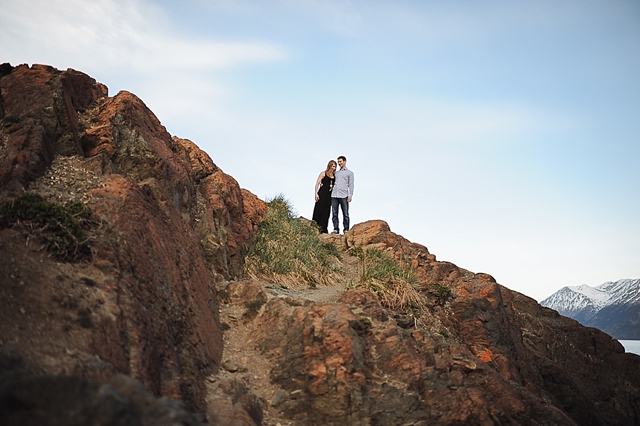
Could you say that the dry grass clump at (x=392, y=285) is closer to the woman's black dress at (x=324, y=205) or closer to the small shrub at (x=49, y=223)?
the woman's black dress at (x=324, y=205)

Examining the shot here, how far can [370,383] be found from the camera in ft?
24.7

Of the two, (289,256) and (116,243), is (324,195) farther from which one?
(116,243)

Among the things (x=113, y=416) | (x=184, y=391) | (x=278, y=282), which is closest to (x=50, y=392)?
(x=113, y=416)

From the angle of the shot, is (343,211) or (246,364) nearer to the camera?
(246,364)

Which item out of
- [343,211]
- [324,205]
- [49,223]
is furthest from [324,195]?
[49,223]

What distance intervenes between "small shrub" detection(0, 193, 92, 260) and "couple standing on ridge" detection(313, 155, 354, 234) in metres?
12.5

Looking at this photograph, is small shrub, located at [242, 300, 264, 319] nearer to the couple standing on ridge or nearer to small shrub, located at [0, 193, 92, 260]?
small shrub, located at [0, 193, 92, 260]

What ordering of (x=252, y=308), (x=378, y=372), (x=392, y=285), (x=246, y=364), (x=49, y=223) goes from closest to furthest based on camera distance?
(x=49, y=223)
(x=378, y=372)
(x=246, y=364)
(x=252, y=308)
(x=392, y=285)

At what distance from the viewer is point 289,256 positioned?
40.6 feet

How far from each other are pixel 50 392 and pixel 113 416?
15.8 inches

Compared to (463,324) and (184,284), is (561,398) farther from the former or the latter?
(184,284)

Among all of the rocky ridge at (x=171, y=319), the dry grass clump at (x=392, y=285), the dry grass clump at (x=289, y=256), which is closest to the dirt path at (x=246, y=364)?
the rocky ridge at (x=171, y=319)

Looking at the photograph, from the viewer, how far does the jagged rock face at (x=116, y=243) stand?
5.09 m

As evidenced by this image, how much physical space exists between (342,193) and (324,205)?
886mm
